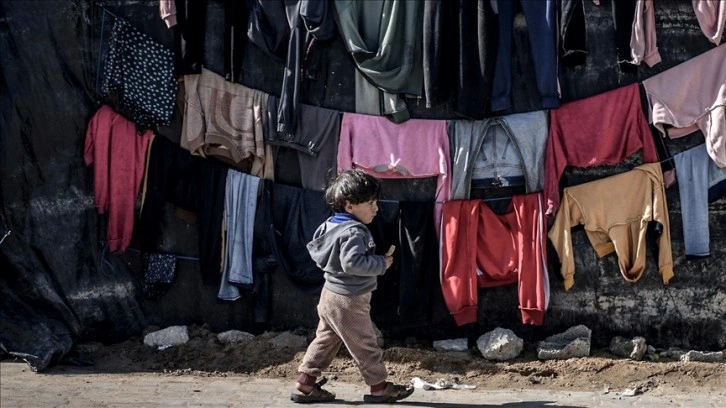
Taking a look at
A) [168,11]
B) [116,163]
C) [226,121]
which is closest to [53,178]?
[116,163]

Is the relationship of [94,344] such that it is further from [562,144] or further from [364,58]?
[562,144]

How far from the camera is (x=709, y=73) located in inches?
283

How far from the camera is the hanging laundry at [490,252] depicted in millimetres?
7336

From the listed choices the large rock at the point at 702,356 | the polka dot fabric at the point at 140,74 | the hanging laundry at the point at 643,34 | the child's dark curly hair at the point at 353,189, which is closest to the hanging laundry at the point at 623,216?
the large rock at the point at 702,356

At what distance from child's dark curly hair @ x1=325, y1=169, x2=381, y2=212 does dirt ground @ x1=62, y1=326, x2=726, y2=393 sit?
4.71 feet

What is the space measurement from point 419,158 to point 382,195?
39 centimetres

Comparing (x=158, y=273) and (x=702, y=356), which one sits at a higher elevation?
(x=158, y=273)

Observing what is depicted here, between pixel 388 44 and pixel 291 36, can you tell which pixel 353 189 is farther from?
pixel 291 36

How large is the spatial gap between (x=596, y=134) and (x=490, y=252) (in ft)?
3.36

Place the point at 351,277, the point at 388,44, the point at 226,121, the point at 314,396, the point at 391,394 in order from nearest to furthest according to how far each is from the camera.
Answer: the point at 351,277, the point at 391,394, the point at 314,396, the point at 388,44, the point at 226,121

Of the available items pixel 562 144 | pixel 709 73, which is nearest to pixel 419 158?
pixel 562 144

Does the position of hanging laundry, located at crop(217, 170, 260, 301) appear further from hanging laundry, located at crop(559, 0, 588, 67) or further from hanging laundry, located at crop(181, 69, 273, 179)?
hanging laundry, located at crop(559, 0, 588, 67)

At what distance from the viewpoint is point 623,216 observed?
23.8 feet

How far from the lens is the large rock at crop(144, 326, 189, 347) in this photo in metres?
7.77
